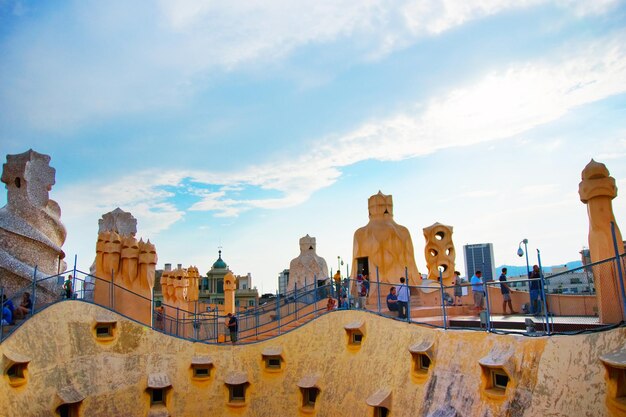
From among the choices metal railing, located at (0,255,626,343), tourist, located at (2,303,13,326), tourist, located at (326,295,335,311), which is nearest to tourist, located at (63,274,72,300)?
metal railing, located at (0,255,626,343)

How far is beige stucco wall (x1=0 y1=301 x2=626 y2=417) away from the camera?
8.27 m

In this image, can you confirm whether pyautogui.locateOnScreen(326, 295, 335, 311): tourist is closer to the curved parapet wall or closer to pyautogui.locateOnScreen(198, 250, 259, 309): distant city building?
the curved parapet wall

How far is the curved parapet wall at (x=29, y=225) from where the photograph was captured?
1540cm

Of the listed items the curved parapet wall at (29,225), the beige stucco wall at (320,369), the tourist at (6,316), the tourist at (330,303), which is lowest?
the beige stucco wall at (320,369)

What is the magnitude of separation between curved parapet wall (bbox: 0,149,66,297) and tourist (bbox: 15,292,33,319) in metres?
1.91

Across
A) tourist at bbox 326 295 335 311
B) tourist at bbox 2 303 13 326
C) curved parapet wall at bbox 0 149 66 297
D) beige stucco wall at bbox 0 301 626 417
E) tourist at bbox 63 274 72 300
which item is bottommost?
beige stucco wall at bbox 0 301 626 417

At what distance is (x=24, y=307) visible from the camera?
13.3 m

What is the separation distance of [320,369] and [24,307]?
802 cm

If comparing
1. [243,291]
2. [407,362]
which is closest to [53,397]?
[407,362]

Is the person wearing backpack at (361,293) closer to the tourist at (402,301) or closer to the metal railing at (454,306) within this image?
the metal railing at (454,306)

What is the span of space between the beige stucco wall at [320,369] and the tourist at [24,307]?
0.58 m

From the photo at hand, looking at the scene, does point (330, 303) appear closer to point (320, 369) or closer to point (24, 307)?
point (320, 369)

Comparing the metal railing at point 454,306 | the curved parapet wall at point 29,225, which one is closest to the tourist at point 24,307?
the metal railing at point 454,306

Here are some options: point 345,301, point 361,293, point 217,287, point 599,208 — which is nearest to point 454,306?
point 361,293
